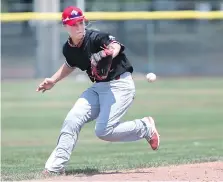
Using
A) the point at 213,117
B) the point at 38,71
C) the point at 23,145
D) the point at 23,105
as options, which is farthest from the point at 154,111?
the point at 38,71

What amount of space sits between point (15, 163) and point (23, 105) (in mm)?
8724

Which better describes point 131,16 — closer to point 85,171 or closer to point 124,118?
point 124,118

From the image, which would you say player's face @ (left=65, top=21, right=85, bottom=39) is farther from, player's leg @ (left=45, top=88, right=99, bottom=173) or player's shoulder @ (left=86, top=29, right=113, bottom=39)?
player's leg @ (left=45, top=88, right=99, bottom=173)

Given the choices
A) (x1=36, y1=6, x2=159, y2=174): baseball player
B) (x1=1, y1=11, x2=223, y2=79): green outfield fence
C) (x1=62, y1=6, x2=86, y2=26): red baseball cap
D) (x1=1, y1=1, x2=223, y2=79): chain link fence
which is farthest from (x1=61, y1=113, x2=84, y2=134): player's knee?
(x1=1, y1=1, x2=223, y2=79): chain link fence

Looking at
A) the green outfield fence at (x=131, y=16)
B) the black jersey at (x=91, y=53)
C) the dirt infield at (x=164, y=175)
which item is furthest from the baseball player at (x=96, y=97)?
the green outfield fence at (x=131, y=16)

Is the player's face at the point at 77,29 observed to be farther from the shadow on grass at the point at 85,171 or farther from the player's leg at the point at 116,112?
the shadow on grass at the point at 85,171

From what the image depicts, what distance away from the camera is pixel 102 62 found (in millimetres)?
7387

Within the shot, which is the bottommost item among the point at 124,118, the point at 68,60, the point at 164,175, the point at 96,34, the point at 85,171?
the point at 124,118

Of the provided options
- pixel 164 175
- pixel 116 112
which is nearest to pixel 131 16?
pixel 116 112

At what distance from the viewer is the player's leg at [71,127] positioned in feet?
25.4

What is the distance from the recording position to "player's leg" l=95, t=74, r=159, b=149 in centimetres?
771

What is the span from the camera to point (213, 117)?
1582 centimetres

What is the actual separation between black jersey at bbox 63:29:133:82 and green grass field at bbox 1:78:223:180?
1.16 meters

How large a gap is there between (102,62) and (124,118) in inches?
319
